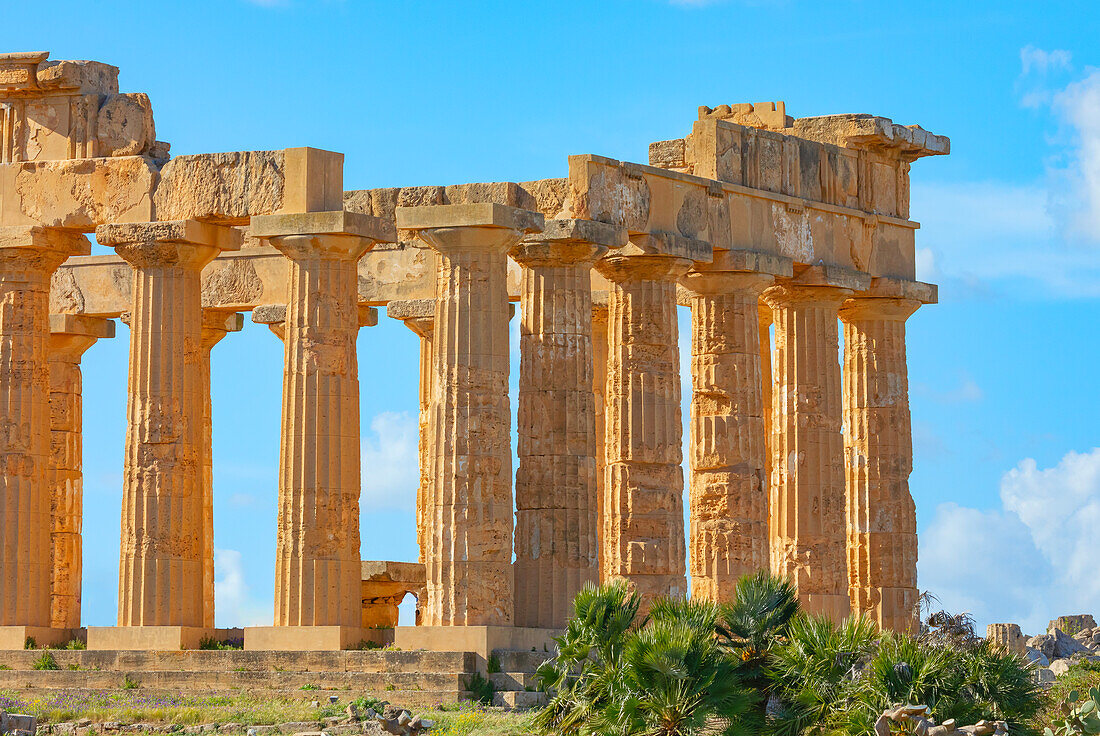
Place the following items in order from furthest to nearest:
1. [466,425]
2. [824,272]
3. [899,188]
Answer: [899,188] → [824,272] → [466,425]

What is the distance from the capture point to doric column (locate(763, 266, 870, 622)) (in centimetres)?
4862

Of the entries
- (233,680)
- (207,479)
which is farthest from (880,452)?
(233,680)

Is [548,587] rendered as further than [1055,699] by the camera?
Yes

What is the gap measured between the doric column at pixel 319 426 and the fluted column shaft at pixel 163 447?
95.3 inches

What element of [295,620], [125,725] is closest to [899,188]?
[295,620]

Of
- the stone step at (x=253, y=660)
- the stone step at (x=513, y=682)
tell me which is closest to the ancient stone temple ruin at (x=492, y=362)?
the stone step at (x=253, y=660)

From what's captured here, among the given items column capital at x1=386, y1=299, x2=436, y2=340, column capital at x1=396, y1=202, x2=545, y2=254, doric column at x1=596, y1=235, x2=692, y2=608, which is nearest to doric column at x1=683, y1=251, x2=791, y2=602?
doric column at x1=596, y1=235, x2=692, y2=608

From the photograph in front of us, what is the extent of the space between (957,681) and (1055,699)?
308 inches

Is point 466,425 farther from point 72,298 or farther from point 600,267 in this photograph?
point 72,298

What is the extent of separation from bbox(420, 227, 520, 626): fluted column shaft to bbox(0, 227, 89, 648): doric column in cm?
865

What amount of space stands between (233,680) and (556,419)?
7.28 m

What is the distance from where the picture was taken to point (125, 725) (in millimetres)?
38688

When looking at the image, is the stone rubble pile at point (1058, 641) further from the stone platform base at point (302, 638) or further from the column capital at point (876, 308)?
the stone platform base at point (302, 638)

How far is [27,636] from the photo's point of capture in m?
44.7
